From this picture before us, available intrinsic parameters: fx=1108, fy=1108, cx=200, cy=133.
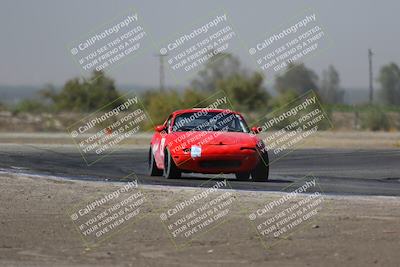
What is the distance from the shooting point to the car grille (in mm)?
20344

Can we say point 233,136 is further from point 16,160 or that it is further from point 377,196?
point 16,160

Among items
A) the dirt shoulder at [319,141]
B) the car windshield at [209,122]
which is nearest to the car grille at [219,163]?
the car windshield at [209,122]

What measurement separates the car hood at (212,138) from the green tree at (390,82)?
11894 cm

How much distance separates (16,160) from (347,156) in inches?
381

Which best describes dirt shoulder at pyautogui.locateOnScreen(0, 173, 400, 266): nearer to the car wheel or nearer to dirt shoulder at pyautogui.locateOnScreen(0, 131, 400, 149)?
the car wheel

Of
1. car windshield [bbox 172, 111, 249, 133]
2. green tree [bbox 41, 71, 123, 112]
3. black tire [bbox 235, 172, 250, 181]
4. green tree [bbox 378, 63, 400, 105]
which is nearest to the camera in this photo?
black tire [bbox 235, 172, 250, 181]

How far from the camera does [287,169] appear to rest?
24984mm

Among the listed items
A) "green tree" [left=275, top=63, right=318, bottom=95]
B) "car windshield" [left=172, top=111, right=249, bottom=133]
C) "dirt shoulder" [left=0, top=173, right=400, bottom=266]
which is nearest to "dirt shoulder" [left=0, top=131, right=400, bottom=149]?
"car windshield" [left=172, top=111, right=249, bottom=133]

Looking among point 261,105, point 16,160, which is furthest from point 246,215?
point 261,105

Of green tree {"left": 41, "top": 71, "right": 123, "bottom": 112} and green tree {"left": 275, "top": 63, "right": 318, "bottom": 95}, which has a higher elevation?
green tree {"left": 41, "top": 71, "right": 123, "bottom": 112}

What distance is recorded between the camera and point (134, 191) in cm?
1720

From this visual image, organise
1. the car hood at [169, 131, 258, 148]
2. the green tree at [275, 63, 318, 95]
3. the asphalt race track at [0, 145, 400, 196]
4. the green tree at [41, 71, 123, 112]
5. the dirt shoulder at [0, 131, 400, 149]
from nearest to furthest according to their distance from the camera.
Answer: the asphalt race track at [0, 145, 400, 196]
the car hood at [169, 131, 258, 148]
the dirt shoulder at [0, 131, 400, 149]
the green tree at [41, 71, 123, 112]
the green tree at [275, 63, 318, 95]

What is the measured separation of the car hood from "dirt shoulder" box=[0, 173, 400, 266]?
15.0ft

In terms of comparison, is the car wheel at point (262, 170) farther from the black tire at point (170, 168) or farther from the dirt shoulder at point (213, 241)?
the dirt shoulder at point (213, 241)
